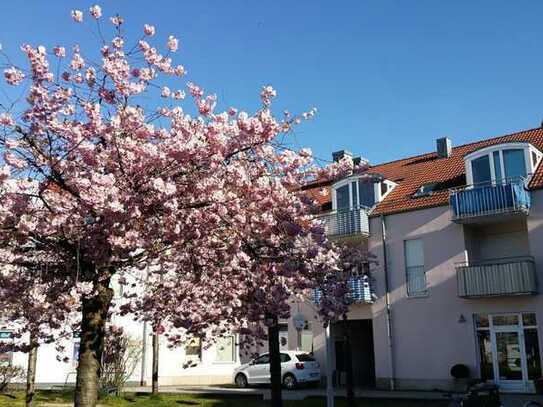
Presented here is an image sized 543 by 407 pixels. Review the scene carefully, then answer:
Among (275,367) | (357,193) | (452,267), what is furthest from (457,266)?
(275,367)

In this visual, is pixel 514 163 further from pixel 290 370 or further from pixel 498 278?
pixel 290 370

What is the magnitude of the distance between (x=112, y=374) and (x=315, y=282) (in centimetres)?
1183

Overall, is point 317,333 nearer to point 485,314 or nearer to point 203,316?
point 485,314

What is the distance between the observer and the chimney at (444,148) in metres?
27.5

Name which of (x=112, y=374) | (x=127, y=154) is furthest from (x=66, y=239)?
(x=112, y=374)

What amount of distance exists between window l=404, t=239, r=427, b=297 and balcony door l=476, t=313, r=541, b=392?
7.96ft

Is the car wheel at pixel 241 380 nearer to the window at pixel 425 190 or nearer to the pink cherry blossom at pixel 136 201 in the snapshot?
the window at pixel 425 190

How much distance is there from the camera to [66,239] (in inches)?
343

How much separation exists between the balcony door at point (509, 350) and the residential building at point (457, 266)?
0.03 meters

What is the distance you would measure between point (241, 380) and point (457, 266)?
10397 millimetres

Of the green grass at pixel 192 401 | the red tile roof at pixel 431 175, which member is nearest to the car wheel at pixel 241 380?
the green grass at pixel 192 401

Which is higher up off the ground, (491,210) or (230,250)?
(491,210)

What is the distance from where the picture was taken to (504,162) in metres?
21.7

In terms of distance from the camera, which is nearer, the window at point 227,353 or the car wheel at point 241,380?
the car wheel at point 241,380
